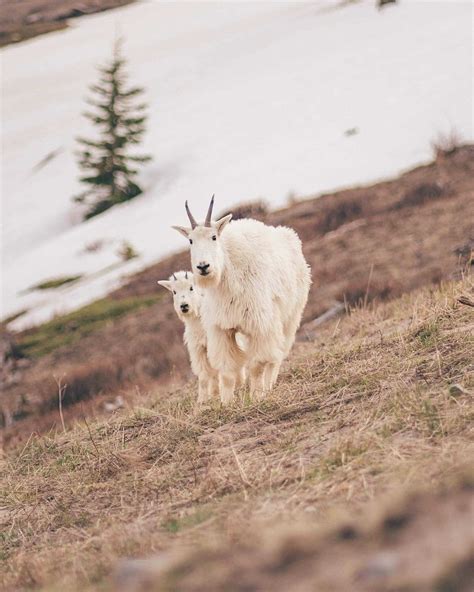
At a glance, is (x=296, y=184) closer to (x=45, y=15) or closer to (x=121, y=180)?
(x=121, y=180)

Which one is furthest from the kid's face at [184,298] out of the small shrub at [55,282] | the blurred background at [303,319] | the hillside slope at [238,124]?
the small shrub at [55,282]

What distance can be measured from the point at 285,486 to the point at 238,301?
393 centimetres

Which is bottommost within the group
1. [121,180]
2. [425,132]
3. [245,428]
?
[121,180]

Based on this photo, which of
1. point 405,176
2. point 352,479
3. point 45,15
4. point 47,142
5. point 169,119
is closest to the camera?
point 352,479

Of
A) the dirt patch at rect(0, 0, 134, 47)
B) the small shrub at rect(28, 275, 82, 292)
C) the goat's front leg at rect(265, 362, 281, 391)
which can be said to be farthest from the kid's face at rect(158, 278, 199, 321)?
the dirt patch at rect(0, 0, 134, 47)

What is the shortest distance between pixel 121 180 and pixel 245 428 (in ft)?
125

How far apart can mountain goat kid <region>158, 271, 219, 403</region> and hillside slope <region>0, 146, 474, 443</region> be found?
504 centimetres

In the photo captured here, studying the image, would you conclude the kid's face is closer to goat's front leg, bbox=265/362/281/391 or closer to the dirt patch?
goat's front leg, bbox=265/362/281/391

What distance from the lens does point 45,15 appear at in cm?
9369

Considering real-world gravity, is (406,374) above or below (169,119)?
above

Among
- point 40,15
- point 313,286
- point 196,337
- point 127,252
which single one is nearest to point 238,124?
point 127,252

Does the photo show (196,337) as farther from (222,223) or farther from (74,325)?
(74,325)

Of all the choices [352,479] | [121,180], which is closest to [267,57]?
[121,180]

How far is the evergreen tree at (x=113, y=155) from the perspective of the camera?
42781 millimetres
